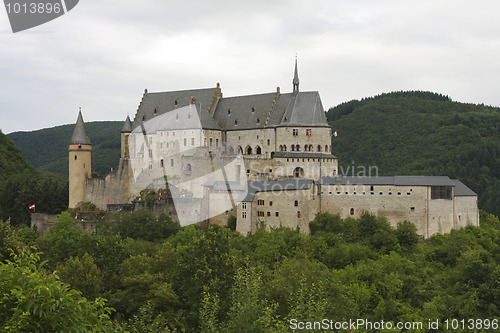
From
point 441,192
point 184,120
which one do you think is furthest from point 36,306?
point 184,120

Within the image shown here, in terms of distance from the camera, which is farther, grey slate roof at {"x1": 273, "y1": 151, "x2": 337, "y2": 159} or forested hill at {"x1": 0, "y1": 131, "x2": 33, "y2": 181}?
forested hill at {"x1": 0, "y1": 131, "x2": 33, "y2": 181}

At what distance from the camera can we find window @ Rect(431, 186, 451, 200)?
157 feet

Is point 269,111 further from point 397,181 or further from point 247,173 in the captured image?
point 397,181

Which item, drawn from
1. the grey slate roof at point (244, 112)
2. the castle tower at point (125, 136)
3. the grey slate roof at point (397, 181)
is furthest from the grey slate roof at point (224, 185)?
the castle tower at point (125, 136)

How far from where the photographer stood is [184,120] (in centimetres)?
6178

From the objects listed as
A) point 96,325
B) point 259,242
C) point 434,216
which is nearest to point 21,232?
point 259,242

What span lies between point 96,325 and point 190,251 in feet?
51.3

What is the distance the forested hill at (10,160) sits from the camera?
277 feet

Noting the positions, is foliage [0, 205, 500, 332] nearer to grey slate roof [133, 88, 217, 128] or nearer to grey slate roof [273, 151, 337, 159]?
grey slate roof [273, 151, 337, 159]

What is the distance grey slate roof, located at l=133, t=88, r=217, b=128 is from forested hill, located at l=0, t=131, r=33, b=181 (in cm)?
2344

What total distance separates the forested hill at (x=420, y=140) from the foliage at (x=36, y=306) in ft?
249

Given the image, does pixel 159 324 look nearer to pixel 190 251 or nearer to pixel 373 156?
pixel 190 251

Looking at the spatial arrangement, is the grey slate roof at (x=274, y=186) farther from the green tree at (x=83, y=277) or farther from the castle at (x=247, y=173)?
the green tree at (x=83, y=277)

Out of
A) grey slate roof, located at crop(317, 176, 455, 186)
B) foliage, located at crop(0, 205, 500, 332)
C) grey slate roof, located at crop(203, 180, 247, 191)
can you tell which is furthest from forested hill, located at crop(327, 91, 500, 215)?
foliage, located at crop(0, 205, 500, 332)
